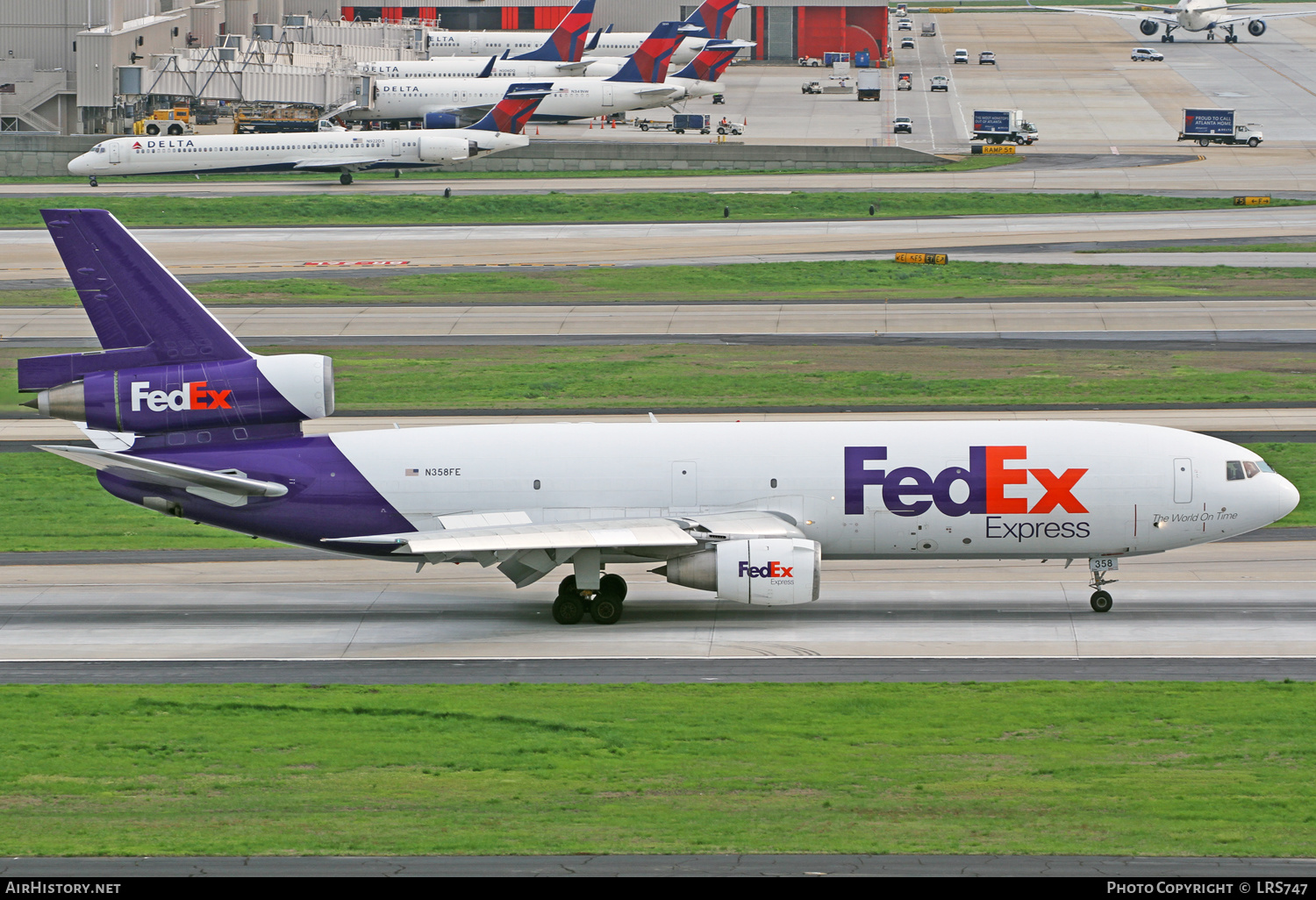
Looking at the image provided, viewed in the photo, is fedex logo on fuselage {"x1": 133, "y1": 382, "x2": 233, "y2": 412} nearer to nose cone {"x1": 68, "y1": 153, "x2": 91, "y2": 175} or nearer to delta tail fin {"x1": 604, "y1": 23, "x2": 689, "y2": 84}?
nose cone {"x1": 68, "y1": 153, "x2": 91, "y2": 175}

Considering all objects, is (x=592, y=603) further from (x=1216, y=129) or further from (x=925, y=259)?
(x=1216, y=129)

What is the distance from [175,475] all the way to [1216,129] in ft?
400

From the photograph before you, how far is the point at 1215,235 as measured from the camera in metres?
102

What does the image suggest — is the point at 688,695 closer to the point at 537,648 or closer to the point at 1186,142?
the point at 537,648

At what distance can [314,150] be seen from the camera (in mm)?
130125

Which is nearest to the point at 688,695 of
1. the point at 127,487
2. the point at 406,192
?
the point at 127,487

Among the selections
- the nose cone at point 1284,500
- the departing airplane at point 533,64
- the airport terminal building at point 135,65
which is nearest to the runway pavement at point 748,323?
the nose cone at point 1284,500

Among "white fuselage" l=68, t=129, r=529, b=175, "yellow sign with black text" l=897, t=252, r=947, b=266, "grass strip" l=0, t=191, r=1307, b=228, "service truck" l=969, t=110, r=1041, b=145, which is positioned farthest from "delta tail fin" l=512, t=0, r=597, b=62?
"yellow sign with black text" l=897, t=252, r=947, b=266

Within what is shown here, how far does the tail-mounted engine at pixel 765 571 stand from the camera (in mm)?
40594

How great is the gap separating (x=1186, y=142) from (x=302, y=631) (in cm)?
12147

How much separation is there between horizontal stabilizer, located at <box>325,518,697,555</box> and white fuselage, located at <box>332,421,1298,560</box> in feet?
2.05

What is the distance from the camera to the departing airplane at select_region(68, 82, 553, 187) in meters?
127

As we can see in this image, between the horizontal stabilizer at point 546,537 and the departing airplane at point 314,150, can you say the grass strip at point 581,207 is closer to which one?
the departing airplane at point 314,150

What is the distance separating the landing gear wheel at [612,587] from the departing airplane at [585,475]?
5 cm
